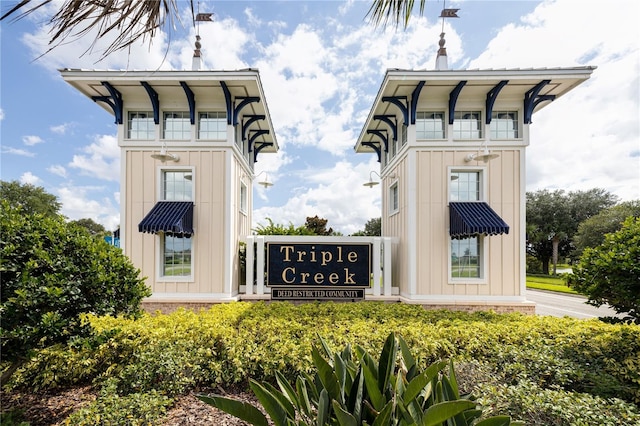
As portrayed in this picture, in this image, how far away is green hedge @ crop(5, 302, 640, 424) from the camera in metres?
3.35

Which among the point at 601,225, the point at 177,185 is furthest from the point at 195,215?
the point at 601,225

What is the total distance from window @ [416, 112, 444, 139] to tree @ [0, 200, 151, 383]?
7.81 meters

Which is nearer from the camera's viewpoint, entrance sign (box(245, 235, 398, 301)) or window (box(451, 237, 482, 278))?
entrance sign (box(245, 235, 398, 301))

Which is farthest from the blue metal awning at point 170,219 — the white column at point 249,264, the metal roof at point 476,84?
the metal roof at point 476,84

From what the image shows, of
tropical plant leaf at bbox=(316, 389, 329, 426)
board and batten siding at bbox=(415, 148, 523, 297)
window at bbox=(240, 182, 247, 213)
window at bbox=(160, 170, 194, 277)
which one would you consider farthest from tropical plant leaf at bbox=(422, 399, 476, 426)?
window at bbox=(240, 182, 247, 213)

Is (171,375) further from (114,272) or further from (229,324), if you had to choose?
(114,272)

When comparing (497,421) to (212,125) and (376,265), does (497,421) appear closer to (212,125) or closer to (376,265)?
(376,265)

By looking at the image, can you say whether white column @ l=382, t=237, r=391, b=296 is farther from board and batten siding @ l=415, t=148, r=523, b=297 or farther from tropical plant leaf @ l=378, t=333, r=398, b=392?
tropical plant leaf @ l=378, t=333, r=398, b=392

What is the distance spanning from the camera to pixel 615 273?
12.7 feet

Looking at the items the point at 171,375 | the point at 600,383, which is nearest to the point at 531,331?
the point at 600,383

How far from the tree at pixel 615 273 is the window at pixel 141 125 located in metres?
9.99

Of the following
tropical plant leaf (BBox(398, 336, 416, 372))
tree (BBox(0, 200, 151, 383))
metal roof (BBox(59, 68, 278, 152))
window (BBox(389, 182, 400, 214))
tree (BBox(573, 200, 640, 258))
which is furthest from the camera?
tree (BBox(573, 200, 640, 258))

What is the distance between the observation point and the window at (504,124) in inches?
328

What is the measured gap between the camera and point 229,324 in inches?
177
